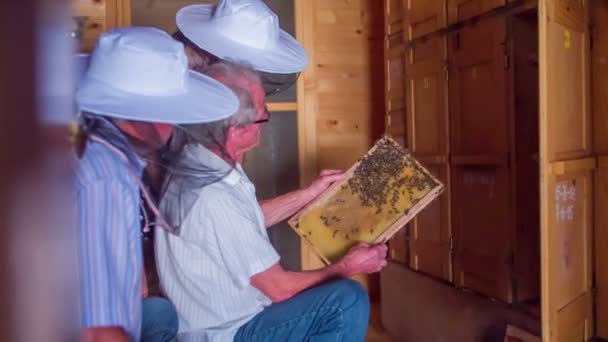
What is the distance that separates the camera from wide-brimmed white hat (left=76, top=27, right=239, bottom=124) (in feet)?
3.64

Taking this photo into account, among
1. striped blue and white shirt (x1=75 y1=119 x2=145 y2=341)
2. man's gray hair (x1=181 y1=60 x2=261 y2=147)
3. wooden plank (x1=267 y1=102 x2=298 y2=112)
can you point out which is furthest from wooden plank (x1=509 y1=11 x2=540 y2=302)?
striped blue and white shirt (x1=75 y1=119 x2=145 y2=341)

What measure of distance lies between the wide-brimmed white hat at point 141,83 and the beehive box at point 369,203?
2.55 feet

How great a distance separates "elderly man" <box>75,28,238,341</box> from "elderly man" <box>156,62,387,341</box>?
0.09 m

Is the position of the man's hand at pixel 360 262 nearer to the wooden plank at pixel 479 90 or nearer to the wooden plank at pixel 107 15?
the wooden plank at pixel 479 90

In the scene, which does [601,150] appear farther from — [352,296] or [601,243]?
[352,296]

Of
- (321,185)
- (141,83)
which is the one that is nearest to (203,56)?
(321,185)

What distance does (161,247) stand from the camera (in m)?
1.48

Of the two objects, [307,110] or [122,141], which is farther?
[307,110]

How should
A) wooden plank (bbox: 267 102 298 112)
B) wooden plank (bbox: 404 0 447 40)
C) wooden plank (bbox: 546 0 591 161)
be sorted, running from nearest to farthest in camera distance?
1. wooden plank (bbox: 546 0 591 161)
2. wooden plank (bbox: 404 0 447 40)
3. wooden plank (bbox: 267 102 298 112)

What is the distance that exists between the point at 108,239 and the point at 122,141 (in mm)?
211

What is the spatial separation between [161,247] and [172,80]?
0.47m

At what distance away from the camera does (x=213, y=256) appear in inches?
56.9

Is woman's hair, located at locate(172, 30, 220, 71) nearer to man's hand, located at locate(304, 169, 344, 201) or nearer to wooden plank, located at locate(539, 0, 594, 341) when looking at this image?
man's hand, located at locate(304, 169, 344, 201)

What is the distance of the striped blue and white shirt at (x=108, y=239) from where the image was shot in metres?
0.93
